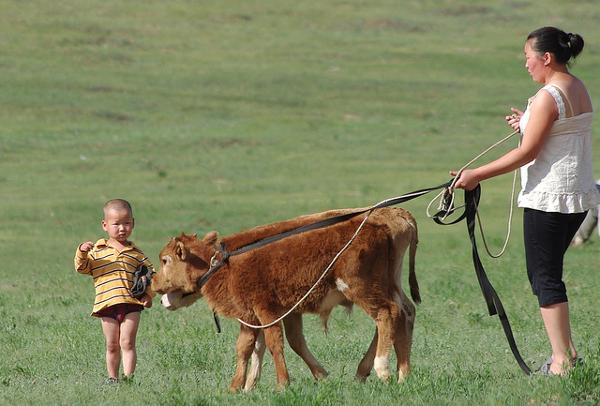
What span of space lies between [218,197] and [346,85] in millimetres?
25613

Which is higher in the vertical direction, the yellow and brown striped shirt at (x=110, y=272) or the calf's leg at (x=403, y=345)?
the yellow and brown striped shirt at (x=110, y=272)

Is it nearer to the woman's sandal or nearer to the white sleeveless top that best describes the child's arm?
the white sleeveless top

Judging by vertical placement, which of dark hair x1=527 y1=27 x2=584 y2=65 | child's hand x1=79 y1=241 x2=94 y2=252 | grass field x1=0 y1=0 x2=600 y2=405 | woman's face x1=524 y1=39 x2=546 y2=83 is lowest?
grass field x1=0 y1=0 x2=600 y2=405

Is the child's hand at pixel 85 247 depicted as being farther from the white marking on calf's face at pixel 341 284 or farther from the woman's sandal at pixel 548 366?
the woman's sandal at pixel 548 366

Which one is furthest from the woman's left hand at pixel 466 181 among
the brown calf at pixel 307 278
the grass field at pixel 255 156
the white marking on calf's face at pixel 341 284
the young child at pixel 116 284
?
the young child at pixel 116 284

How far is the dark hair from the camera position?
7.39 m

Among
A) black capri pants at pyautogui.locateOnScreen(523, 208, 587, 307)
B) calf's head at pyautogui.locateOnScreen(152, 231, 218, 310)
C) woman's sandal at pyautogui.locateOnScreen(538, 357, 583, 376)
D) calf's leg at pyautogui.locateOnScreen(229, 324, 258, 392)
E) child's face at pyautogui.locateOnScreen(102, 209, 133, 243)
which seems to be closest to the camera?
woman's sandal at pyautogui.locateOnScreen(538, 357, 583, 376)

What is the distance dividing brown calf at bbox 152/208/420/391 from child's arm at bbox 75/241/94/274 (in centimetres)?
55

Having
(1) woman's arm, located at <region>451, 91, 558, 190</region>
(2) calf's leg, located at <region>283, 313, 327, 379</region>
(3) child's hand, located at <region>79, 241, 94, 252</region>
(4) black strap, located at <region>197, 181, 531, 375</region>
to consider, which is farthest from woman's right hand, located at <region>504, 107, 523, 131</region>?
(3) child's hand, located at <region>79, 241, 94, 252</region>

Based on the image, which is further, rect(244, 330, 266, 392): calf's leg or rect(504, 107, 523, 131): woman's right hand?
rect(244, 330, 266, 392): calf's leg

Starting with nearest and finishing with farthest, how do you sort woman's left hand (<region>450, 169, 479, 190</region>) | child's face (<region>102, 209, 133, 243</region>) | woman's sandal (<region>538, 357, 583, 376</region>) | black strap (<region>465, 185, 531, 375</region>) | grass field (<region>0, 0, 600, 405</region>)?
woman's sandal (<region>538, 357, 583, 376</region>), woman's left hand (<region>450, 169, 479, 190</region>), black strap (<region>465, 185, 531, 375</region>), child's face (<region>102, 209, 133, 243</region>), grass field (<region>0, 0, 600, 405</region>)

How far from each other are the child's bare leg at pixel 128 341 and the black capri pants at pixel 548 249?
2971 mm

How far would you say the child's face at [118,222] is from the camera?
28.1 ft

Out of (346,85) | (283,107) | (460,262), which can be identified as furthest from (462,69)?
(460,262)
